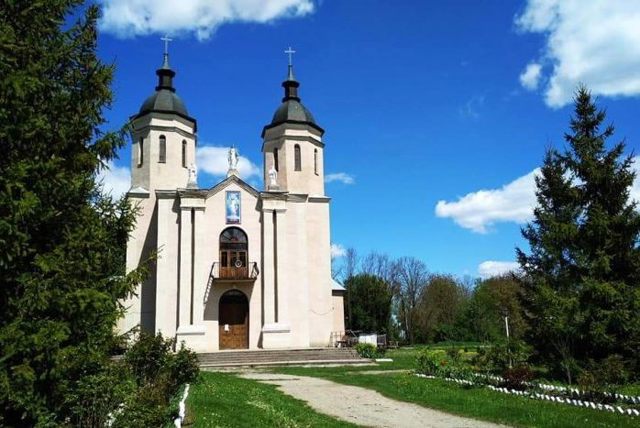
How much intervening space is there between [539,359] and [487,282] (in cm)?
3964

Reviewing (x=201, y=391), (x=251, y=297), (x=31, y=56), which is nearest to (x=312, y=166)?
(x=251, y=297)

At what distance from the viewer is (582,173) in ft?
57.1

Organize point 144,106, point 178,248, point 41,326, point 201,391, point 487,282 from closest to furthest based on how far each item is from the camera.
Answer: point 41,326 < point 201,391 < point 178,248 < point 144,106 < point 487,282

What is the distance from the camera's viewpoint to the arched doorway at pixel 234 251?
2964 cm

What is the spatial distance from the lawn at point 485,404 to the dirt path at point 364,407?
44cm

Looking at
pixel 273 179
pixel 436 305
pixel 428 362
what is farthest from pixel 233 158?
pixel 436 305

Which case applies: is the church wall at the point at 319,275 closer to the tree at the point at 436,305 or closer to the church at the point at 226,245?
the church at the point at 226,245

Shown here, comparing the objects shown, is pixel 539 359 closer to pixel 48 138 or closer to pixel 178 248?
pixel 48 138

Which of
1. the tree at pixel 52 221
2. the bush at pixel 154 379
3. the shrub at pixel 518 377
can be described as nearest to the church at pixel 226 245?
the bush at pixel 154 379

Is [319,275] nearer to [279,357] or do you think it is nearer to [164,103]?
[279,357]

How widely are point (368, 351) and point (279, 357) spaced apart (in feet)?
14.4

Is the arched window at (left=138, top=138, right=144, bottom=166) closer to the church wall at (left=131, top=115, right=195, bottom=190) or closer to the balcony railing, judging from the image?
the church wall at (left=131, top=115, right=195, bottom=190)

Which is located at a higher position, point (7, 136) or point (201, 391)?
point (7, 136)

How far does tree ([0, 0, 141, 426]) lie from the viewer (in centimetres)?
703
